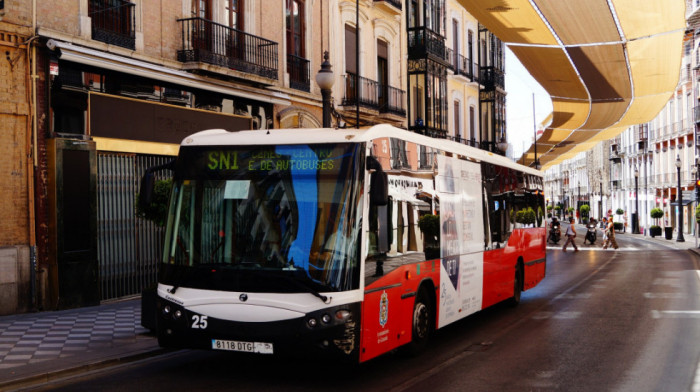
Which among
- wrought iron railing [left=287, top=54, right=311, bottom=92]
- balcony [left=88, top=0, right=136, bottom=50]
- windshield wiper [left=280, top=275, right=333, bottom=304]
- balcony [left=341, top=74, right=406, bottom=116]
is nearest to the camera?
windshield wiper [left=280, top=275, right=333, bottom=304]

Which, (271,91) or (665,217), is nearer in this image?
(271,91)

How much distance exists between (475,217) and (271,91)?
9287 millimetres

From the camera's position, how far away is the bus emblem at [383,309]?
759 centimetres

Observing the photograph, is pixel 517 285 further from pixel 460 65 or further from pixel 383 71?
pixel 460 65

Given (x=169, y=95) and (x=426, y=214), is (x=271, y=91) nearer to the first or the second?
(x=169, y=95)

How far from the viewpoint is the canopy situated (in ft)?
44.4

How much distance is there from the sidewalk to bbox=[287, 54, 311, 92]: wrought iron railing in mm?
9452

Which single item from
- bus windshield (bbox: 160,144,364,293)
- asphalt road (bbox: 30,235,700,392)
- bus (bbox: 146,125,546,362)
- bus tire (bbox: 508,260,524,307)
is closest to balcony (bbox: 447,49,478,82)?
bus tire (bbox: 508,260,524,307)

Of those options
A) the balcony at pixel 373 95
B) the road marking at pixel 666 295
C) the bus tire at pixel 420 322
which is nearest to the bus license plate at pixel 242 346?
the bus tire at pixel 420 322

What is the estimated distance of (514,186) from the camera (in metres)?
14.1

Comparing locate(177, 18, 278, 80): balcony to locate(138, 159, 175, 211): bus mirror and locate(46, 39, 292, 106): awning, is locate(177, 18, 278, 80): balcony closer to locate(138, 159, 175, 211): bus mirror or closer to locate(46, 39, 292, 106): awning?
locate(46, 39, 292, 106): awning

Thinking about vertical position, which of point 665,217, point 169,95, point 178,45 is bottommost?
point 665,217

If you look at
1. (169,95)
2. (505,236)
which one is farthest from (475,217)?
(169,95)

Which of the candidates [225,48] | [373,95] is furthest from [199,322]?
[373,95]
